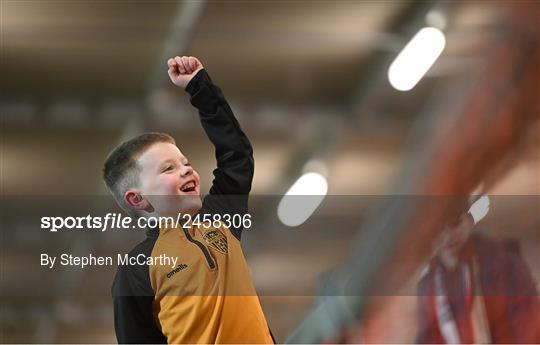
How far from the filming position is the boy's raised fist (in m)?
1.05

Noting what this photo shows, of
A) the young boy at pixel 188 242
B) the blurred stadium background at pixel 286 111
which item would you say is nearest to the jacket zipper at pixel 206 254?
the young boy at pixel 188 242

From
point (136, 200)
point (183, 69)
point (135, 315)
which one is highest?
point (183, 69)

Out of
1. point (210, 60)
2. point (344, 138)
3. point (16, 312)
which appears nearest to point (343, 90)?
point (344, 138)

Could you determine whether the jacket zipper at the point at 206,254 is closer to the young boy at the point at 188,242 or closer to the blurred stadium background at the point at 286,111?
the young boy at the point at 188,242

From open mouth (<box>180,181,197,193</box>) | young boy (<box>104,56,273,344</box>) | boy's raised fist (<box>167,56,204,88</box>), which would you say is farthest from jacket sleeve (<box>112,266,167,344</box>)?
boy's raised fist (<box>167,56,204,88</box>)

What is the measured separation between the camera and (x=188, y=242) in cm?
100

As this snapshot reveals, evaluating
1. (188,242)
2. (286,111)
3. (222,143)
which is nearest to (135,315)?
(188,242)

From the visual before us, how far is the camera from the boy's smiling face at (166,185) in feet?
3.33

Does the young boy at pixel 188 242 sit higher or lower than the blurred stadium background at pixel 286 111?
lower

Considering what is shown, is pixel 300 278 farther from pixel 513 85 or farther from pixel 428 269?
pixel 513 85

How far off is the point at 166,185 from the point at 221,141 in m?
0.07

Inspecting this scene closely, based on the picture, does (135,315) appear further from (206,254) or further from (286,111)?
(286,111)

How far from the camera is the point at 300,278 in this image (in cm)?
112

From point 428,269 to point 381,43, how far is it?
291 millimetres
